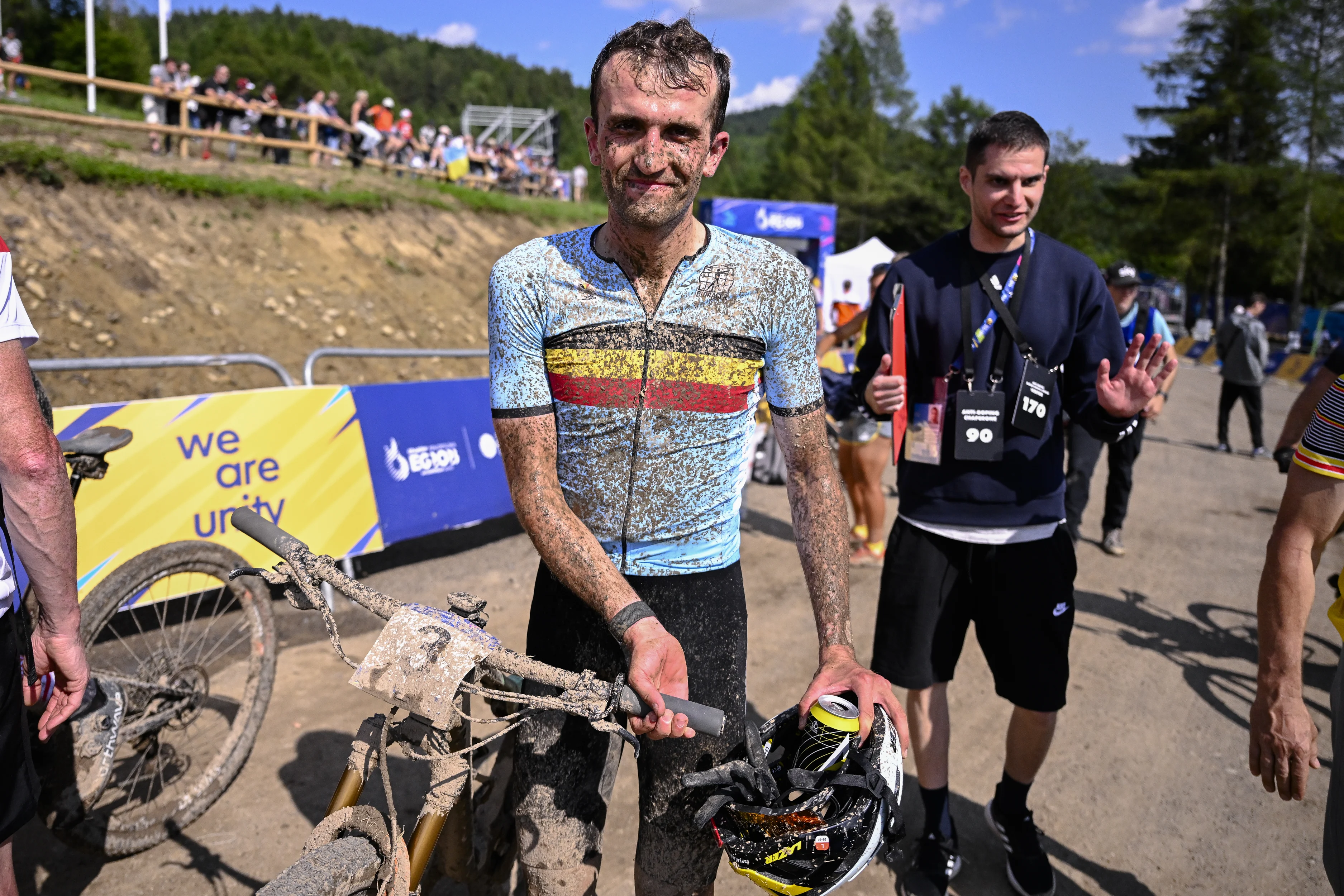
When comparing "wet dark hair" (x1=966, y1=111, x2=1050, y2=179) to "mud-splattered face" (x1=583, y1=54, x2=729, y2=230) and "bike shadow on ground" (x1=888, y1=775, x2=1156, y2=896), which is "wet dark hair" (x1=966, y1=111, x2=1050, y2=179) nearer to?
"mud-splattered face" (x1=583, y1=54, x2=729, y2=230)

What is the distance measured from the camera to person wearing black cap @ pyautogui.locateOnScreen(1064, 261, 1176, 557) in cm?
698

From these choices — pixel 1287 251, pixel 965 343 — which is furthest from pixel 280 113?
pixel 1287 251

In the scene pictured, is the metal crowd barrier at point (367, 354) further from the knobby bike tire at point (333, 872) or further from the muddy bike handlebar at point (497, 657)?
the knobby bike tire at point (333, 872)

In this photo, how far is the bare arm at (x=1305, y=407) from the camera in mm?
3428

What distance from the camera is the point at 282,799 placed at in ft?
11.5

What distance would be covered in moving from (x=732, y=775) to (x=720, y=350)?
937 mm

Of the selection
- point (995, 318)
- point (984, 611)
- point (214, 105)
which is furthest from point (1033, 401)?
point (214, 105)

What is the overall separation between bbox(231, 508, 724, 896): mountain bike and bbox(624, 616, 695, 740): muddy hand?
21 millimetres

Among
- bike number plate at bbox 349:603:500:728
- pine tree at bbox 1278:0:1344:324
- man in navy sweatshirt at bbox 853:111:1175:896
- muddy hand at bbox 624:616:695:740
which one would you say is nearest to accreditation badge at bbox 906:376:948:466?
man in navy sweatshirt at bbox 853:111:1175:896

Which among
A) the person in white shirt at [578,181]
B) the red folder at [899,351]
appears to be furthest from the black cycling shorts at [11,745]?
the person in white shirt at [578,181]

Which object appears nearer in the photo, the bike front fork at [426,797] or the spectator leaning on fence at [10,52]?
the bike front fork at [426,797]

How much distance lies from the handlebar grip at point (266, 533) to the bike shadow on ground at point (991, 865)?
252cm

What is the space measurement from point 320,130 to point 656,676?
25639 millimetres

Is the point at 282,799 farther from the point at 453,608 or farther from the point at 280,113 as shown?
the point at 280,113
